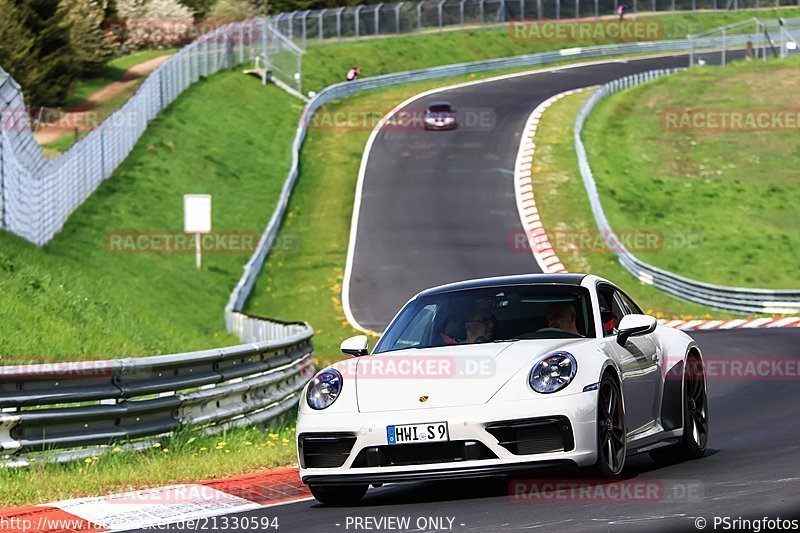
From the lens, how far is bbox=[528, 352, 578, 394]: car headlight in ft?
28.1

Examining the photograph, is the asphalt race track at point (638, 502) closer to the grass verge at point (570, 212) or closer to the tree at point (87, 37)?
the grass verge at point (570, 212)

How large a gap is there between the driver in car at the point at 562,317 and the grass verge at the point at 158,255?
813 cm

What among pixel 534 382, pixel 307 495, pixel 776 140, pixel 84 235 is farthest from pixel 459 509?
pixel 776 140

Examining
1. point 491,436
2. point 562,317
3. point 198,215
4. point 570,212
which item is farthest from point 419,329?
point 570,212

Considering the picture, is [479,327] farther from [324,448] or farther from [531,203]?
[531,203]

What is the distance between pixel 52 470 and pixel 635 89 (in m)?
60.2

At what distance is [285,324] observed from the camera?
21.5 metres

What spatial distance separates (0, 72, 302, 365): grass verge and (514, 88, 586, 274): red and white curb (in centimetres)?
825

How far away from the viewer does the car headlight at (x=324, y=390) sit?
9.02 meters

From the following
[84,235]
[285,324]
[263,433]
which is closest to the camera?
[263,433]

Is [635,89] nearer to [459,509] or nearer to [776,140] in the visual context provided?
[776,140]

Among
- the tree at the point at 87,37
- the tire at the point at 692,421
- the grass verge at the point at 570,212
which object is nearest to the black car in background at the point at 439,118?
the grass verge at the point at 570,212

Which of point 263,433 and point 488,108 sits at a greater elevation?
point 263,433

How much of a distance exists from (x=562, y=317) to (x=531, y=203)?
114ft
